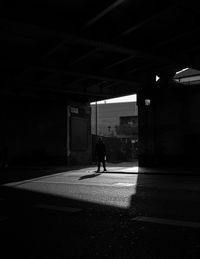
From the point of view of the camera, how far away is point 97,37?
14188mm

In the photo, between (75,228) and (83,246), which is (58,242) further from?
(75,228)

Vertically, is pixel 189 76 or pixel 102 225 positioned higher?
pixel 189 76

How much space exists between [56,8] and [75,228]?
9.09 m

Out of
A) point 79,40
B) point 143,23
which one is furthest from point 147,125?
point 143,23

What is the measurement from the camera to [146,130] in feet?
78.5

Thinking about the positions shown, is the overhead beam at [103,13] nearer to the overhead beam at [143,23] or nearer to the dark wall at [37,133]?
the overhead beam at [143,23]

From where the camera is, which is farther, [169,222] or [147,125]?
[147,125]

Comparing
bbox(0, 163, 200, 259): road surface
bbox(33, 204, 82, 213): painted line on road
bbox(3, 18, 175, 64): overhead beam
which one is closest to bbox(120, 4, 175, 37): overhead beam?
bbox(3, 18, 175, 64): overhead beam

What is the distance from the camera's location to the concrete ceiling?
1246 centimetres

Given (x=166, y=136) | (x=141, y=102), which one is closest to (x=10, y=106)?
(x=141, y=102)

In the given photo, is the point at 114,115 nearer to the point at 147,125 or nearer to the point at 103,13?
the point at 147,125

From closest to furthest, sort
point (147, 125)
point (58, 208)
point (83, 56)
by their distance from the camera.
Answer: point (58, 208) → point (83, 56) → point (147, 125)

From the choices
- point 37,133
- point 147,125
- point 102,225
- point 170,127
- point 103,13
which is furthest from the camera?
point 37,133

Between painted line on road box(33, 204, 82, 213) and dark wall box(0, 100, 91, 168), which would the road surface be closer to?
painted line on road box(33, 204, 82, 213)
